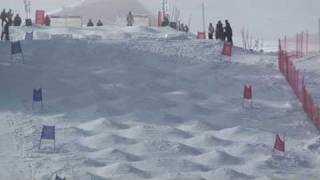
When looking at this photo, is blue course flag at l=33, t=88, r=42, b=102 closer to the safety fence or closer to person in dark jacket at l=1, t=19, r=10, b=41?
the safety fence

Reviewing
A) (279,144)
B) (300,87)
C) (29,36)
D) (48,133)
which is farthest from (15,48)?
(279,144)

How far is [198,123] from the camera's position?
24.2 m

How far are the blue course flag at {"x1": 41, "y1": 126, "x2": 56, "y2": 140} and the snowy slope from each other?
0.38 meters

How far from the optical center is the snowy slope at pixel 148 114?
67.5ft

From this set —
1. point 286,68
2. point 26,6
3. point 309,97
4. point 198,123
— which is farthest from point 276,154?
point 26,6

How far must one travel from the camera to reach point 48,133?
21391 millimetres

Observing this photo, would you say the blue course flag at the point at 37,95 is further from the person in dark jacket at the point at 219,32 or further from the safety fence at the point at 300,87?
the person in dark jacket at the point at 219,32

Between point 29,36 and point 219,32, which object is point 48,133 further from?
point 219,32

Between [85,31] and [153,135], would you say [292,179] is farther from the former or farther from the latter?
[85,31]

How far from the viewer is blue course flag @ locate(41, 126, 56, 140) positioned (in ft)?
69.7

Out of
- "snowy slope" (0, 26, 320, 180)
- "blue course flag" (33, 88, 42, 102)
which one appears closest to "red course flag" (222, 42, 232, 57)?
"snowy slope" (0, 26, 320, 180)

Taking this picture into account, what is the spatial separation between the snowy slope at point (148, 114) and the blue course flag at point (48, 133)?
382 millimetres

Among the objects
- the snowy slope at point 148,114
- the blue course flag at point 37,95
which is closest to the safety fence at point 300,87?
the snowy slope at point 148,114

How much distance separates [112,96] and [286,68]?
6590mm
